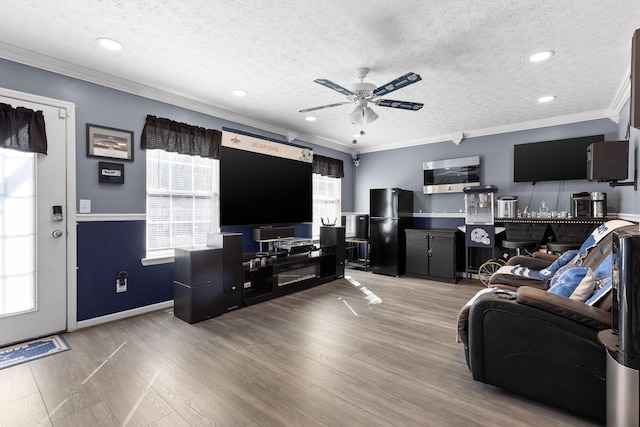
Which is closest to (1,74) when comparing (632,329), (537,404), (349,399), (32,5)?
(32,5)

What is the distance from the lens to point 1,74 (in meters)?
2.70

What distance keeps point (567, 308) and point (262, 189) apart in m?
3.77

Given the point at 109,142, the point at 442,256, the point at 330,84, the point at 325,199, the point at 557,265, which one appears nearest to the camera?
the point at 330,84

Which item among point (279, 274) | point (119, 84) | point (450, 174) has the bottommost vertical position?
point (279, 274)

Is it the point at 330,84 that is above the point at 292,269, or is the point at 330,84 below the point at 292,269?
above

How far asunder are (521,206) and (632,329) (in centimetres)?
423

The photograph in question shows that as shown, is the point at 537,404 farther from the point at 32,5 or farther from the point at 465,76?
the point at 32,5

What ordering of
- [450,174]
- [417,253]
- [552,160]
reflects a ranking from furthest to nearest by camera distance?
[450,174] → [417,253] → [552,160]

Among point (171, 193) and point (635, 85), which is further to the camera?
point (171, 193)

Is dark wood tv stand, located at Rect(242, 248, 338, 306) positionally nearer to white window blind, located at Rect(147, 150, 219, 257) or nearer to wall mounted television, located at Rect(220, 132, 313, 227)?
wall mounted television, located at Rect(220, 132, 313, 227)

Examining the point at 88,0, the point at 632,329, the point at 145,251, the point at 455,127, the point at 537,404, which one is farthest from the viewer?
the point at 455,127

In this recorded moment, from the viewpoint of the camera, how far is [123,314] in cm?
337

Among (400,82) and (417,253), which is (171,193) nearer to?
(400,82)

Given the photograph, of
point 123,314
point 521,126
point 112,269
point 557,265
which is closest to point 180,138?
point 112,269
